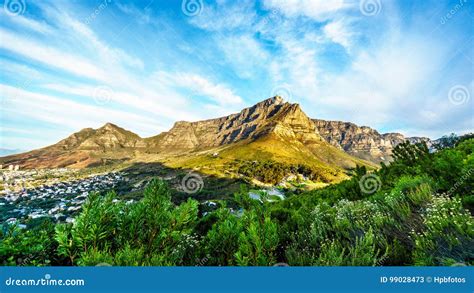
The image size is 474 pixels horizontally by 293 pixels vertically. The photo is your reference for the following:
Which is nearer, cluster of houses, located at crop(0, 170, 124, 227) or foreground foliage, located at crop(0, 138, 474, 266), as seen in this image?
foreground foliage, located at crop(0, 138, 474, 266)

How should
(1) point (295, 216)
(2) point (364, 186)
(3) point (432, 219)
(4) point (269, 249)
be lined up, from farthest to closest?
(2) point (364, 186)
(1) point (295, 216)
(3) point (432, 219)
(4) point (269, 249)

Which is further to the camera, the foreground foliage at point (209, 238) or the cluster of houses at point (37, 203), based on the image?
the cluster of houses at point (37, 203)

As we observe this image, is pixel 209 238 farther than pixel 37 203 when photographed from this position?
No

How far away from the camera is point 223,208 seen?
17.9ft

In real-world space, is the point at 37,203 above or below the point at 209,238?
below

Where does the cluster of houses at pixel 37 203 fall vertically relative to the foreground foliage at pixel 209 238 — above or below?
below

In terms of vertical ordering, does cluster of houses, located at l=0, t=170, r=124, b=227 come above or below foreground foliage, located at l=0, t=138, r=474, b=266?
below
